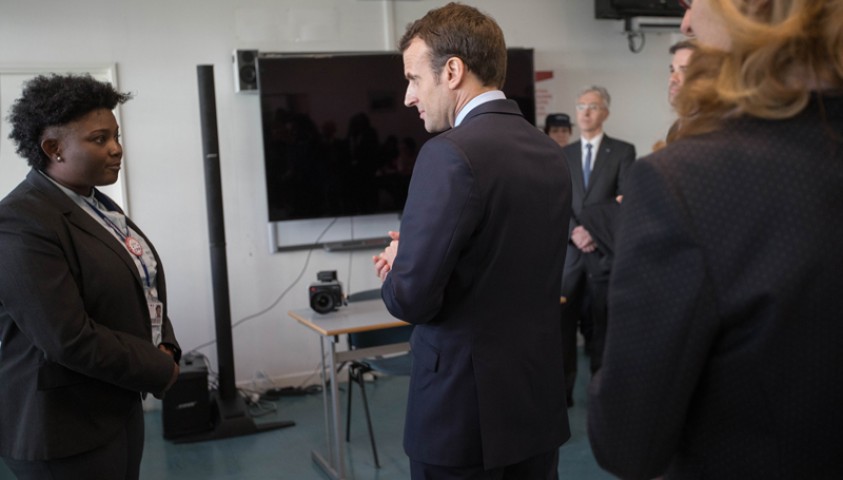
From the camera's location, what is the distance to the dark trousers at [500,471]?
1.77 m

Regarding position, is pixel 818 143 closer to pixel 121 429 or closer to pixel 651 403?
pixel 651 403

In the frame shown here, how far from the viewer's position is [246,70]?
15.8ft

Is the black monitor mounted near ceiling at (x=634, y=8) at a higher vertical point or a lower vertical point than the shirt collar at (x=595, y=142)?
higher

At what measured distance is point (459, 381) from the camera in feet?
5.65

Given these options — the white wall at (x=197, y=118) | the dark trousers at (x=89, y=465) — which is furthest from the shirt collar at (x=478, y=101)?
the white wall at (x=197, y=118)

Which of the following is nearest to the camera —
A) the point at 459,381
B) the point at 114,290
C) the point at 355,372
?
the point at 459,381

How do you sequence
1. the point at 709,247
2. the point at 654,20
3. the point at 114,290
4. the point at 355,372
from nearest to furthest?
the point at 709,247, the point at 114,290, the point at 355,372, the point at 654,20

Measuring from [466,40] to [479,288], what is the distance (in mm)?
581

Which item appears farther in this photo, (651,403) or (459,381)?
(459,381)

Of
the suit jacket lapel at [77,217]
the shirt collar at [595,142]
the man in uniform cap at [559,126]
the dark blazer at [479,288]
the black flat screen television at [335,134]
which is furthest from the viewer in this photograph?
the man in uniform cap at [559,126]

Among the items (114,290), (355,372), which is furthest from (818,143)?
(355,372)

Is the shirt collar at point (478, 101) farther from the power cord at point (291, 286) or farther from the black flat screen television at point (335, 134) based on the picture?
the power cord at point (291, 286)

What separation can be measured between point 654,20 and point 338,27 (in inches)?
95.4

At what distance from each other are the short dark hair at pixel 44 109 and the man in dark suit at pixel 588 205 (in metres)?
3.02
